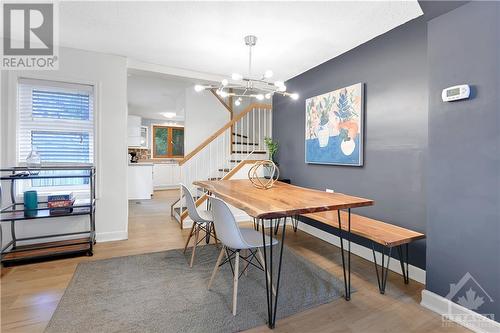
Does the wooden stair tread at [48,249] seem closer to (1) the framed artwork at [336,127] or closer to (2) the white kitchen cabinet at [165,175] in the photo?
(1) the framed artwork at [336,127]

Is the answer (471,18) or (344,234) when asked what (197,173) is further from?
(471,18)

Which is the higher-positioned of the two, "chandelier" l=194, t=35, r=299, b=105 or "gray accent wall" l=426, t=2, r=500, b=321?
"chandelier" l=194, t=35, r=299, b=105

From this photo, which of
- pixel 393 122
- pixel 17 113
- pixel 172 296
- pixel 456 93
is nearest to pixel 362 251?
pixel 393 122

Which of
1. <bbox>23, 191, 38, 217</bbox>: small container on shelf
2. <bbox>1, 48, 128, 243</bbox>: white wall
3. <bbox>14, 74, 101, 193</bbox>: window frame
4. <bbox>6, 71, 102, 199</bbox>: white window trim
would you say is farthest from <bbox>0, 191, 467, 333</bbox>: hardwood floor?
<bbox>6, 71, 102, 199</bbox>: white window trim

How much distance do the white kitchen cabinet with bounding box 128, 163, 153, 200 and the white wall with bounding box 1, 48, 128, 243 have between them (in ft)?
9.16

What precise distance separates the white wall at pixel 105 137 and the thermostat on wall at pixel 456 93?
3.52m

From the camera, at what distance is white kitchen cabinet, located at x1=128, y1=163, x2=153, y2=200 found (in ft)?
19.6

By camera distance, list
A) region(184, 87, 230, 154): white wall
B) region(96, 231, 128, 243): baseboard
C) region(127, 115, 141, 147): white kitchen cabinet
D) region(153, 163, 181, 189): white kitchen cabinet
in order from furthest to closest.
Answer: region(153, 163, 181, 189): white kitchen cabinet, region(127, 115, 141, 147): white kitchen cabinet, region(184, 87, 230, 154): white wall, region(96, 231, 128, 243): baseboard

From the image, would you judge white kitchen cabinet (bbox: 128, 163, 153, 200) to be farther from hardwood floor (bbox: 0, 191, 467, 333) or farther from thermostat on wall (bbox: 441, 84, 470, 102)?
thermostat on wall (bbox: 441, 84, 470, 102)

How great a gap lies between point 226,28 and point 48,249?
3269 mm

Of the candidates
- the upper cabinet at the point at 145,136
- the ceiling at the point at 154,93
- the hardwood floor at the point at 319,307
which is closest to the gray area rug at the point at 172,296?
the hardwood floor at the point at 319,307

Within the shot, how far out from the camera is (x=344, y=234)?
3.07 meters

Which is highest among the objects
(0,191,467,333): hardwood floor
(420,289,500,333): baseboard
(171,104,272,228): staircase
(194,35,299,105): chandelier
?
(194,35,299,105): chandelier

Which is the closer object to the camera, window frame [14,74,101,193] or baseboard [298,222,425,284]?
baseboard [298,222,425,284]
